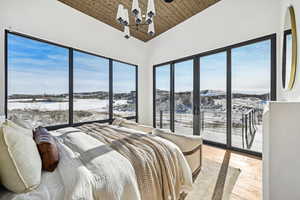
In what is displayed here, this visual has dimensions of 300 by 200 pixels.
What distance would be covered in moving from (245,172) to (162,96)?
3.25 metres

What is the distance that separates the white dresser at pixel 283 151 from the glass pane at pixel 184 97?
2.95 metres

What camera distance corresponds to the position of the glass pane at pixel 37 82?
271 centimetres

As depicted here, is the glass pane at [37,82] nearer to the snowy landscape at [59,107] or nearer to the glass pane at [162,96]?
the snowy landscape at [59,107]

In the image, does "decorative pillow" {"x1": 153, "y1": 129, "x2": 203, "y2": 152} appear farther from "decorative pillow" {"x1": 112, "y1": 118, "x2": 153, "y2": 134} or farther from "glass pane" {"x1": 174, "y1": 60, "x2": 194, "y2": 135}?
"glass pane" {"x1": 174, "y1": 60, "x2": 194, "y2": 135}

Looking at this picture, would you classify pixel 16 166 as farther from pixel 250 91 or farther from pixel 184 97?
pixel 184 97

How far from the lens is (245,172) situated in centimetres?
223

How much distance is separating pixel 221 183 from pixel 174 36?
13.3ft

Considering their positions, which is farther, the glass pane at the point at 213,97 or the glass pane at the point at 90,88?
the glass pane at the point at 90,88

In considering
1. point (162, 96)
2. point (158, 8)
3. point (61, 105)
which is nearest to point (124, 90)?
point (162, 96)

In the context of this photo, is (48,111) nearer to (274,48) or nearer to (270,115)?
(270,115)

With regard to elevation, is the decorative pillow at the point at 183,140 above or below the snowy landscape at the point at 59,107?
below

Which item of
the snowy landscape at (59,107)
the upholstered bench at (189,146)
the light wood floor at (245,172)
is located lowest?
the light wood floor at (245,172)

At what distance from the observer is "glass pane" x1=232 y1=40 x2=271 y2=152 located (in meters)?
2.84

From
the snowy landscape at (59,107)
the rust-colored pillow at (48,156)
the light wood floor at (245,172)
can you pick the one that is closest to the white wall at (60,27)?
the snowy landscape at (59,107)
